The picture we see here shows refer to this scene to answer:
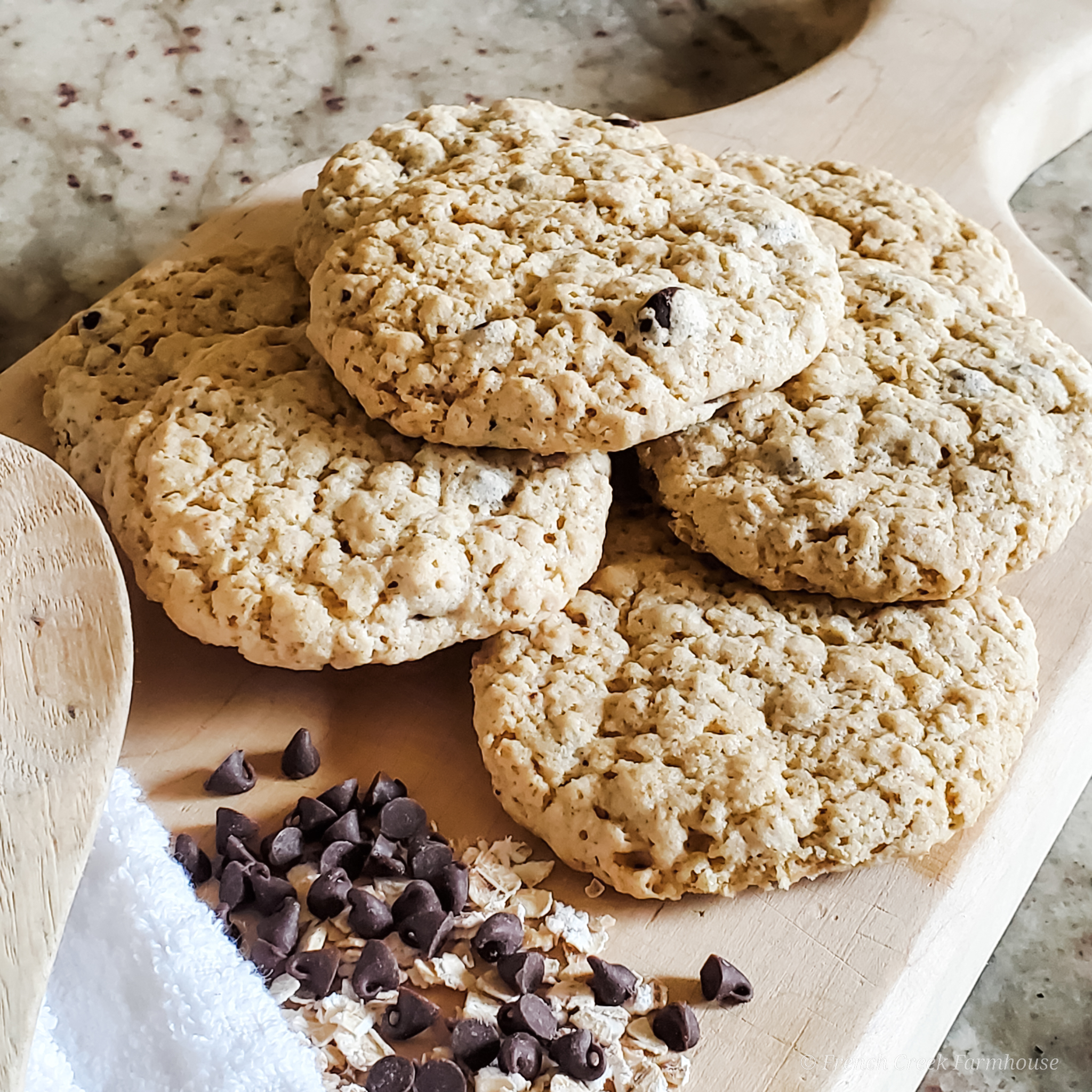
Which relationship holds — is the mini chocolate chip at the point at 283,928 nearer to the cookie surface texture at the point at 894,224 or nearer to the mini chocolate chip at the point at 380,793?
the mini chocolate chip at the point at 380,793

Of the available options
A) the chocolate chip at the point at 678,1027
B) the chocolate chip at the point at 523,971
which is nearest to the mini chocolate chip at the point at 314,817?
the chocolate chip at the point at 523,971

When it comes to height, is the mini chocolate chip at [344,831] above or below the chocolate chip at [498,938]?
below

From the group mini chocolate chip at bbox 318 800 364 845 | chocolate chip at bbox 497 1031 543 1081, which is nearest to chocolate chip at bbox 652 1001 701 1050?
chocolate chip at bbox 497 1031 543 1081

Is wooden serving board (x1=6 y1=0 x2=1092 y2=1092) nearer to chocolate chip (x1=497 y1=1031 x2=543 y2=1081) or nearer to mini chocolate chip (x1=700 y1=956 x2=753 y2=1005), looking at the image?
mini chocolate chip (x1=700 y1=956 x2=753 y2=1005)

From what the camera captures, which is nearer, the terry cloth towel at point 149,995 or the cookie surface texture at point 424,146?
the terry cloth towel at point 149,995

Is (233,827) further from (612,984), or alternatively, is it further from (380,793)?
(612,984)

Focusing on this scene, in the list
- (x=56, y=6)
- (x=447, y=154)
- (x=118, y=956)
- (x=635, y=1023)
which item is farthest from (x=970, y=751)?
(x=56, y=6)

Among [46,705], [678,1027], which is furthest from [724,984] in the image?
[46,705]
